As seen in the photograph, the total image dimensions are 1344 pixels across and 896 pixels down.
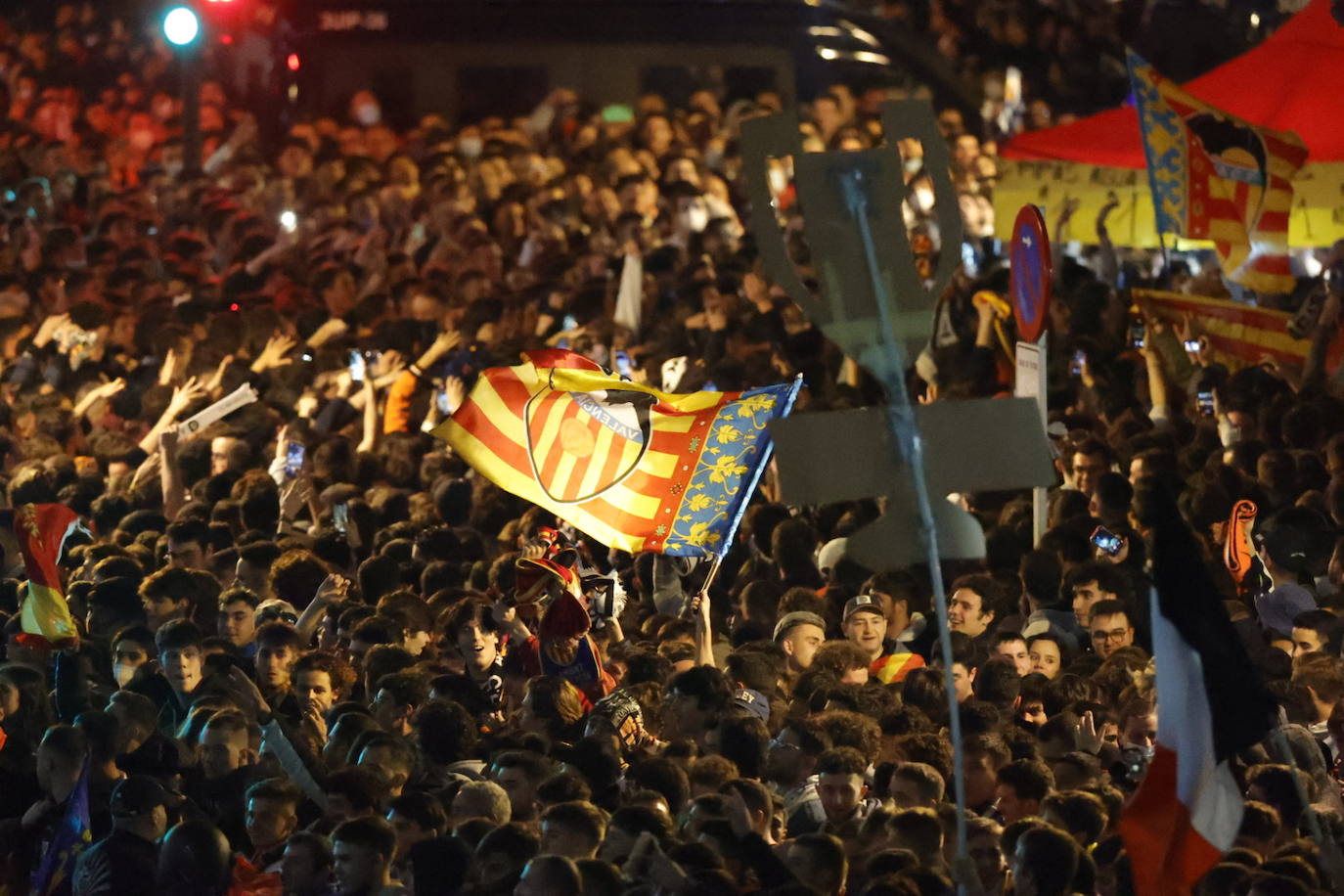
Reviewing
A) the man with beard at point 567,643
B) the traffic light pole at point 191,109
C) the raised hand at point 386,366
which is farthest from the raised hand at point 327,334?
the man with beard at point 567,643

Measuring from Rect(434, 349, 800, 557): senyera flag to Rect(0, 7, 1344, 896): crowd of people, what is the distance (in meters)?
0.26

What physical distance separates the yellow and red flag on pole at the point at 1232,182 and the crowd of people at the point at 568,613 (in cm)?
51

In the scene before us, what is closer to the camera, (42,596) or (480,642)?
(480,642)

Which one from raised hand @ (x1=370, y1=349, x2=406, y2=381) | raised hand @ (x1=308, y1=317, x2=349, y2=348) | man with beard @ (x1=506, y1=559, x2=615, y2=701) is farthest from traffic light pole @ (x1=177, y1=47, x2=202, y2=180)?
man with beard @ (x1=506, y1=559, x2=615, y2=701)

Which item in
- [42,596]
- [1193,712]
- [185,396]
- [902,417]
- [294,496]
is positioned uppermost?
[902,417]

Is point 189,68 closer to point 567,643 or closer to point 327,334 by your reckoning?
point 327,334

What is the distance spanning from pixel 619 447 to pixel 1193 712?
405cm

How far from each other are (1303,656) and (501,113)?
48.5 ft

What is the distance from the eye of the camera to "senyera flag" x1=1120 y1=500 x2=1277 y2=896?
5.95 metres

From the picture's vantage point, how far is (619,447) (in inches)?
383

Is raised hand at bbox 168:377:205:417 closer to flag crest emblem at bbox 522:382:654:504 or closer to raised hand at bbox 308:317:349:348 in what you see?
raised hand at bbox 308:317:349:348

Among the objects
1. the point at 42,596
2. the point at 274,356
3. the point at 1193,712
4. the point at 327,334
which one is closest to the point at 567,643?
the point at 42,596

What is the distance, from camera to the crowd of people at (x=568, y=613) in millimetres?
6652

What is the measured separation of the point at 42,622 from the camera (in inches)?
363
